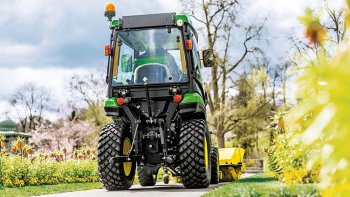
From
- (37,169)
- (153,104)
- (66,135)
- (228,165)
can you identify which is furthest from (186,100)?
(66,135)

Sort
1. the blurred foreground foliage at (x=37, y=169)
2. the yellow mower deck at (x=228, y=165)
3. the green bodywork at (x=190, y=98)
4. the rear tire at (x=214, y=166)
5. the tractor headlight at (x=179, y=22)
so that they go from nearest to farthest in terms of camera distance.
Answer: the green bodywork at (x=190, y=98) → the tractor headlight at (x=179, y=22) → the rear tire at (x=214, y=166) → the blurred foreground foliage at (x=37, y=169) → the yellow mower deck at (x=228, y=165)

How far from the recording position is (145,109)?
943 centimetres

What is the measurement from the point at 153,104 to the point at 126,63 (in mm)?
1040

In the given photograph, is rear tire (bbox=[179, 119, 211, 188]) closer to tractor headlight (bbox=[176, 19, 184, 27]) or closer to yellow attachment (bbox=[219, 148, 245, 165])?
tractor headlight (bbox=[176, 19, 184, 27])

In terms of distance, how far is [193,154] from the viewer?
8.62 meters

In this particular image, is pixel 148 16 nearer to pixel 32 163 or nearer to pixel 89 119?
pixel 32 163

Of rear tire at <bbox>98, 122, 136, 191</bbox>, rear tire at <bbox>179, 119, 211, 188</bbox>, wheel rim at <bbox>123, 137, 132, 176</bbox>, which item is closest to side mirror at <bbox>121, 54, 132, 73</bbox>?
rear tire at <bbox>98, 122, 136, 191</bbox>

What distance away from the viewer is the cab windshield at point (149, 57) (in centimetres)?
946

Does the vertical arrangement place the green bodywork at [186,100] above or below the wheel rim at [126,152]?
above

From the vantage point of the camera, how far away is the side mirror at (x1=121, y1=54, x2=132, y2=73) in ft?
32.2

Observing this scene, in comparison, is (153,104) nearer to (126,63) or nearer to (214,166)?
(126,63)

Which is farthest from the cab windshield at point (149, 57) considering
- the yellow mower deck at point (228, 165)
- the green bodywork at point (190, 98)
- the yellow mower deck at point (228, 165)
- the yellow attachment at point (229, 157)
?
the yellow attachment at point (229, 157)

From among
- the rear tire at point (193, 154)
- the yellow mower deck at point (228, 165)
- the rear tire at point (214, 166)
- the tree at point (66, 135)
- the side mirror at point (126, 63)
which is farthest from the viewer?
the tree at point (66, 135)

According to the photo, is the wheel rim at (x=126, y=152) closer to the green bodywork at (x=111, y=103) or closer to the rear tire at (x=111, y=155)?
the rear tire at (x=111, y=155)
